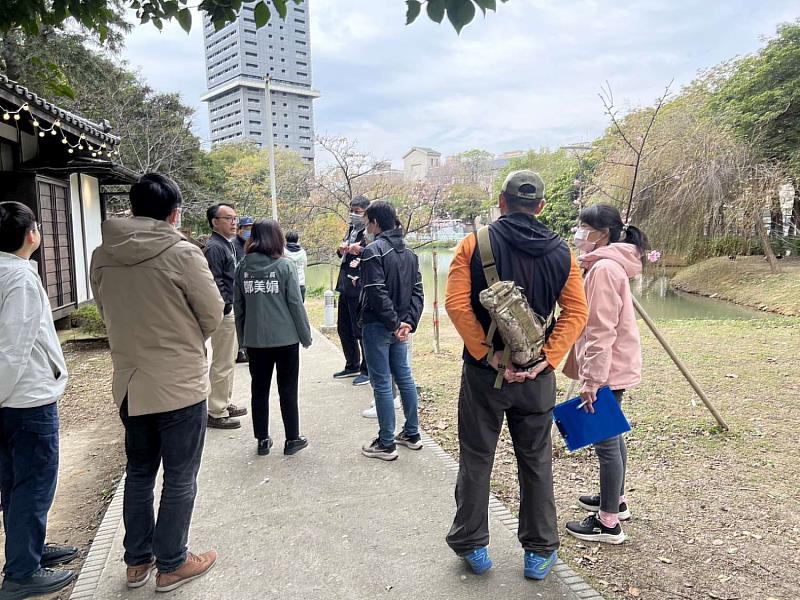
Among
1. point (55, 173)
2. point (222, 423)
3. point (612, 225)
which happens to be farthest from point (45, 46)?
point (612, 225)

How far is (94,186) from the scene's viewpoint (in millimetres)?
10945

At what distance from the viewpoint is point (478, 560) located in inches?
98.0

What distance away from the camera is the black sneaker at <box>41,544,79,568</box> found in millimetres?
2789

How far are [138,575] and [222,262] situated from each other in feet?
8.60

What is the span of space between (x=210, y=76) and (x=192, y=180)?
30.8 meters

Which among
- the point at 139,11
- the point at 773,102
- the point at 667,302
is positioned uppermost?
the point at 773,102

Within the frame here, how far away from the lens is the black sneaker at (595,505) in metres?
3.11

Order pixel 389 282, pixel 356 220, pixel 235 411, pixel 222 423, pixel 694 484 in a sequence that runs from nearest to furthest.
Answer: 1. pixel 694 484
2. pixel 389 282
3. pixel 222 423
4. pixel 235 411
5. pixel 356 220

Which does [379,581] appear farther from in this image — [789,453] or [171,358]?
[789,453]

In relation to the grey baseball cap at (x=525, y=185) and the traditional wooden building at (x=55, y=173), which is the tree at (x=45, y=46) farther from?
the grey baseball cap at (x=525, y=185)

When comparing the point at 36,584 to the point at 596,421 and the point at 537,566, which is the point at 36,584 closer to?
the point at 537,566

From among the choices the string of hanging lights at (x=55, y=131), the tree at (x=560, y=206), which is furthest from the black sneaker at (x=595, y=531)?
the tree at (x=560, y=206)

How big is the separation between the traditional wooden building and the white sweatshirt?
4713 millimetres

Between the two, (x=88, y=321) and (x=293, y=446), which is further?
(x=88, y=321)
